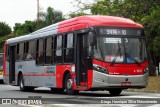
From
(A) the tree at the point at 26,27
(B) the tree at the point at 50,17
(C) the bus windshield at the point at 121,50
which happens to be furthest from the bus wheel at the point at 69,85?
(A) the tree at the point at 26,27

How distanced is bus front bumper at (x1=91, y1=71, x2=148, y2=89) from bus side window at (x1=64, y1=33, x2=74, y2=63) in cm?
220

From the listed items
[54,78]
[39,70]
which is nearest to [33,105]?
[54,78]

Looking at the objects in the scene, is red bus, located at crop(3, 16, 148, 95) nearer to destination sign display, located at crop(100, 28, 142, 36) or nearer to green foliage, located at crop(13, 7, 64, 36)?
destination sign display, located at crop(100, 28, 142, 36)

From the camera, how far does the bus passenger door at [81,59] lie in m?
19.5

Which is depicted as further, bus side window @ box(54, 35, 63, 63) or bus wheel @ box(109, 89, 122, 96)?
bus side window @ box(54, 35, 63, 63)

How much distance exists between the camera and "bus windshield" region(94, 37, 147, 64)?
61.4 ft

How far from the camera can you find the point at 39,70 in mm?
24328

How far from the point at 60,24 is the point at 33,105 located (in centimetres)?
796

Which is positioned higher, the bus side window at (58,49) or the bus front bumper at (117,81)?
the bus side window at (58,49)

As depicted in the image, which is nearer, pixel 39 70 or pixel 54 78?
pixel 54 78

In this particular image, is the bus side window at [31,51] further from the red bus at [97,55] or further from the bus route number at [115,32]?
the bus route number at [115,32]

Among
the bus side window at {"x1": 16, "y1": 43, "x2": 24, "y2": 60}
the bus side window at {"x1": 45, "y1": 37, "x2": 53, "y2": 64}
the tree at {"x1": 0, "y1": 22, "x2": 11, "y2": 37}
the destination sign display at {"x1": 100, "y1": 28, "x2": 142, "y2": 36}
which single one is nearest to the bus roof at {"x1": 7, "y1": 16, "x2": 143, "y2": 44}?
the destination sign display at {"x1": 100, "y1": 28, "x2": 142, "y2": 36}

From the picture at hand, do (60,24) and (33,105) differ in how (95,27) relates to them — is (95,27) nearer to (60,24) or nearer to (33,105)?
(60,24)

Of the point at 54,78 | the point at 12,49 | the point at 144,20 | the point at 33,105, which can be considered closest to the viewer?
the point at 33,105
